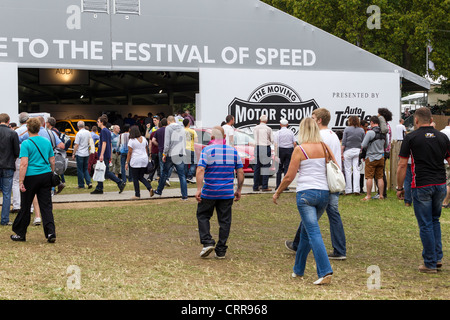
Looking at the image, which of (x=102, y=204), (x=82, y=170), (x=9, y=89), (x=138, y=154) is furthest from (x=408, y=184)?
(x=9, y=89)

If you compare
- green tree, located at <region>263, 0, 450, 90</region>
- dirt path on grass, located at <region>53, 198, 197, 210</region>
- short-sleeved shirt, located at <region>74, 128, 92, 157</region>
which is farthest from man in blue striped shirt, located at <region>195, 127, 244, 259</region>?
green tree, located at <region>263, 0, 450, 90</region>

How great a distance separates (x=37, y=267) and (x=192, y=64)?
45.1 ft

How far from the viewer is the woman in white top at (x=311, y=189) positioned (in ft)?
24.1

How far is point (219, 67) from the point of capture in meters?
21.8

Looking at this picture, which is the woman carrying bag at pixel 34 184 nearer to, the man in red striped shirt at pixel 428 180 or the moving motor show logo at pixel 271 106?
the man in red striped shirt at pixel 428 180

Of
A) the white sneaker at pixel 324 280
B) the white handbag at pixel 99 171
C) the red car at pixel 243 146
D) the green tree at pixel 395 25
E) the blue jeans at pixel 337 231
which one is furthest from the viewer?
the green tree at pixel 395 25

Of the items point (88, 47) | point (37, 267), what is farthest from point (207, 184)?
point (88, 47)

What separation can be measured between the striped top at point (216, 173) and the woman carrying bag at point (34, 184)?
2.61 meters

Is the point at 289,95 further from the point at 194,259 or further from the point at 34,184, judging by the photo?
the point at 194,259

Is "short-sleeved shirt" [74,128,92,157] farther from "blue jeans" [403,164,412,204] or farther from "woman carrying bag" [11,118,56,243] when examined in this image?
"blue jeans" [403,164,412,204]

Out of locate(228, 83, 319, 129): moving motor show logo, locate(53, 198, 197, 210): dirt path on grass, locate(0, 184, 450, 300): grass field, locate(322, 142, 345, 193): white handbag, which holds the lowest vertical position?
locate(0, 184, 450, 300): grass field

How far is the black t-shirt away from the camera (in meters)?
8.27

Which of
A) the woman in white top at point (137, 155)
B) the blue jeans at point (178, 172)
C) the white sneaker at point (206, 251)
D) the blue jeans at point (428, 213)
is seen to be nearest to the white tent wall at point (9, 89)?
the woman in white top at point (137, 155)

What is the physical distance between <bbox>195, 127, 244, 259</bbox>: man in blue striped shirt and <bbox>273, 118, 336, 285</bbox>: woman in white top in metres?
1.51
